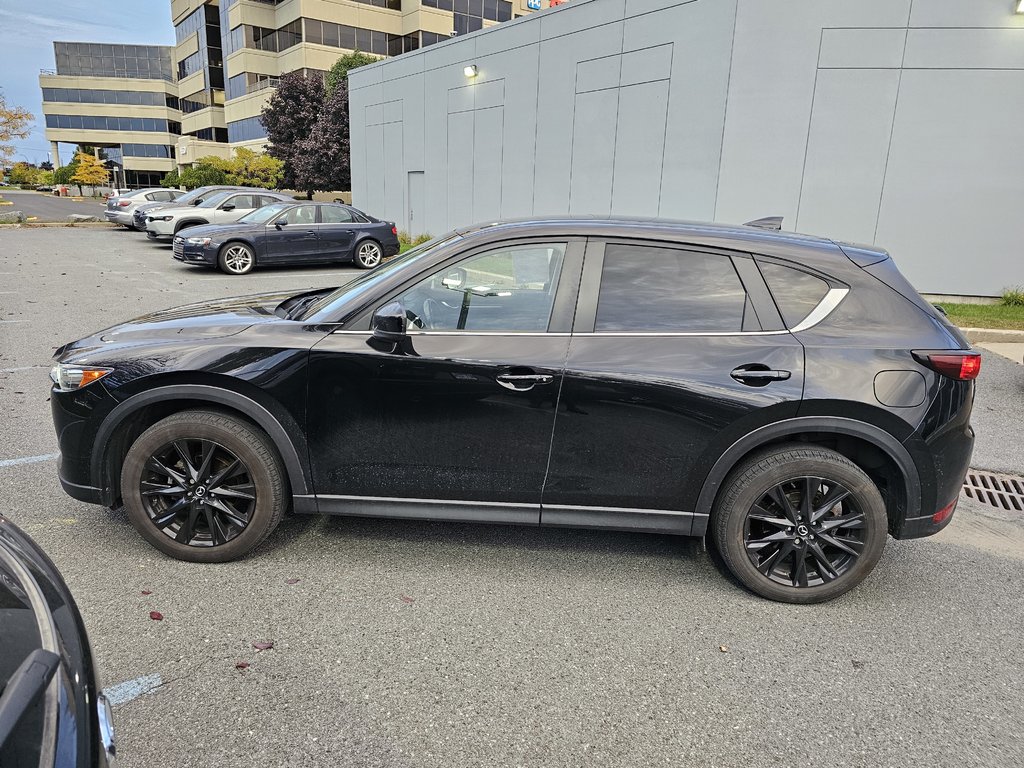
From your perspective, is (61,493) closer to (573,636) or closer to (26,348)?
(573,636)

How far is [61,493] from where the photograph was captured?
13.5 ft

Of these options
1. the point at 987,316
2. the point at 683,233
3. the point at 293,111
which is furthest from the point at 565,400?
the point at 293,111

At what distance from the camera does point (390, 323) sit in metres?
3.13

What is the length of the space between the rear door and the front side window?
0.21 meters

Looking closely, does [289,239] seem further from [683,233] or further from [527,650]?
[527,650]

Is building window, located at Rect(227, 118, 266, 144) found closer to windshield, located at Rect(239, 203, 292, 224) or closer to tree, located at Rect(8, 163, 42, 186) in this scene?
tree, located at Rect(8, 163, 42, 186)

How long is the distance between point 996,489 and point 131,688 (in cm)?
529

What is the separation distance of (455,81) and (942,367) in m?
18.1

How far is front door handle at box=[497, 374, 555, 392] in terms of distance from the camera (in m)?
3.15

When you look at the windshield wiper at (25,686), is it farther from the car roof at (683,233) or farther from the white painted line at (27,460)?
the white painted line at (27,460)

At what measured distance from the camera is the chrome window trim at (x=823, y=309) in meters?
3.18

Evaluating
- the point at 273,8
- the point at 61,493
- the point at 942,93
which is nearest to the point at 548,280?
the point at 61,493

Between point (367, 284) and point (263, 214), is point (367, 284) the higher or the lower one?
the lower one

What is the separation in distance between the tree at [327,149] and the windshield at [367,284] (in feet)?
107
